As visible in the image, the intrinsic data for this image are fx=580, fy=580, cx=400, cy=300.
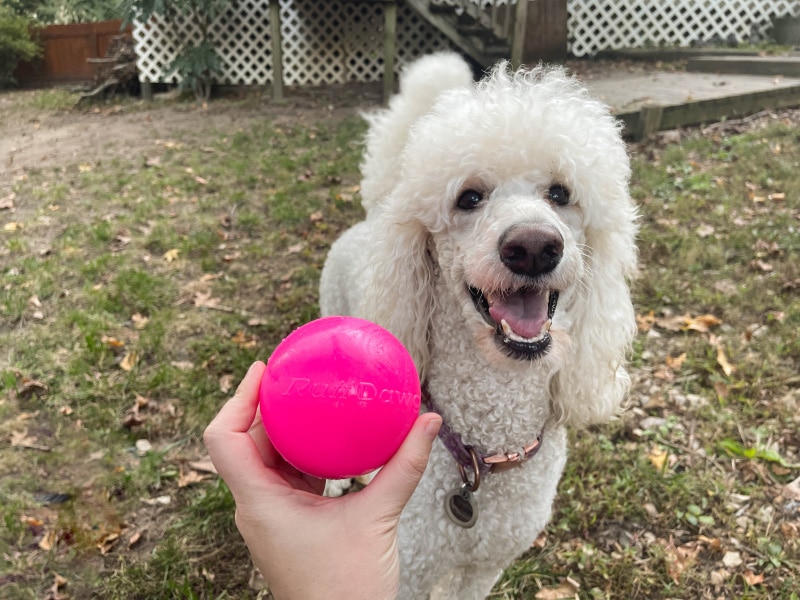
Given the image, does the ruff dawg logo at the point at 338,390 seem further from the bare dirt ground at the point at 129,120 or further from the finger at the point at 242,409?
the bare dirt ground at the point at 129,120

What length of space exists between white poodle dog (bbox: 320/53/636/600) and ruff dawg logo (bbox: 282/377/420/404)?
61 centimetres

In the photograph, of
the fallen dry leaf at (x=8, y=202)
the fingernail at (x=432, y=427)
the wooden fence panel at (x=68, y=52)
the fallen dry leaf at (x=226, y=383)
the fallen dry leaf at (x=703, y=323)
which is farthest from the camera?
the wooden fence panel at (x=68, y=52)

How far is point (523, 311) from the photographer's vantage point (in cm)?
180

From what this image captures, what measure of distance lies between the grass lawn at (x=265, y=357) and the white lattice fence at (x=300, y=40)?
5874 millimetres

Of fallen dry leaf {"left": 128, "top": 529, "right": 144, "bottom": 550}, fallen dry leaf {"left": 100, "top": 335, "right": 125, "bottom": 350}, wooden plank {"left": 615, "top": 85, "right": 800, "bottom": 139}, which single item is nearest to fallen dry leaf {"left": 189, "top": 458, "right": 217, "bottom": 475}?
fallen dry leaf {"left": 128, "top": 529, "right": 144, "bottom": 550}

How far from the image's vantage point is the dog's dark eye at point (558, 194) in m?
1.95

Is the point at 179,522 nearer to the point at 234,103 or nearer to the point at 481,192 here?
the point at 481,192

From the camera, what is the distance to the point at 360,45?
11.5m

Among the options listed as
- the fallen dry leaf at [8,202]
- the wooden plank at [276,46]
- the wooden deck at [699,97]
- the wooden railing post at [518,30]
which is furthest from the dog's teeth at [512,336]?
the wooden plank at [276,46]

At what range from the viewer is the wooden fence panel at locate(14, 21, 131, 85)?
1227 cm

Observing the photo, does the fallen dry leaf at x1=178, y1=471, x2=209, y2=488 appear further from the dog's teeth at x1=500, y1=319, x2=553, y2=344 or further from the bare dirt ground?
the bare dirt ground

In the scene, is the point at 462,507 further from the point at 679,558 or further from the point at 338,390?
the point at 679,558

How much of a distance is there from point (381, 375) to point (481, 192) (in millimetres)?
930

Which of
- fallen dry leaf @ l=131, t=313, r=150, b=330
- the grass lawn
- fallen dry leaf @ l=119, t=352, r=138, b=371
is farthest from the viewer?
fallen dry leaf @ l=131, t=313, r=150, b=330
